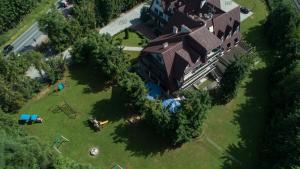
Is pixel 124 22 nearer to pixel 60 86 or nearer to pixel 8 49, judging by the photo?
pixel 60 86

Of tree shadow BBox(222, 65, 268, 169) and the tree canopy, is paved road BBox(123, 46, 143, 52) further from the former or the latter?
tree shadow BBox(222, 65, 268, 169)

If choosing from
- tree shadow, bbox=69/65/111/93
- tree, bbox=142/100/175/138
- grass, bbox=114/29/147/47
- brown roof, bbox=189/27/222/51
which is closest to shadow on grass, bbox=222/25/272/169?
tree, bbox=142/100/175/138

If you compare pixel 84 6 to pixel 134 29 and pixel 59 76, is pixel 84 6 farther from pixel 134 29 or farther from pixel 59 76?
pixel 59 76

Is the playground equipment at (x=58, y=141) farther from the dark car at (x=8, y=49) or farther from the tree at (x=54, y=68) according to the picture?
the dark car at (x=8, y=49)

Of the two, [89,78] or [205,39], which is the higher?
[205,39]

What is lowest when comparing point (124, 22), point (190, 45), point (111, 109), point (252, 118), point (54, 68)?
point (252, 118)

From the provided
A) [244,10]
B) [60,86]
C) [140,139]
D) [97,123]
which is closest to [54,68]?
[60,86]

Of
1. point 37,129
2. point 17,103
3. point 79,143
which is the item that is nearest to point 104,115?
point 79,143

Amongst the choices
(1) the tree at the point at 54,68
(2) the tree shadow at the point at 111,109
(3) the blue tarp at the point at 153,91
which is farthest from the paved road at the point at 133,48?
(1) the tree at the point at 54,68
